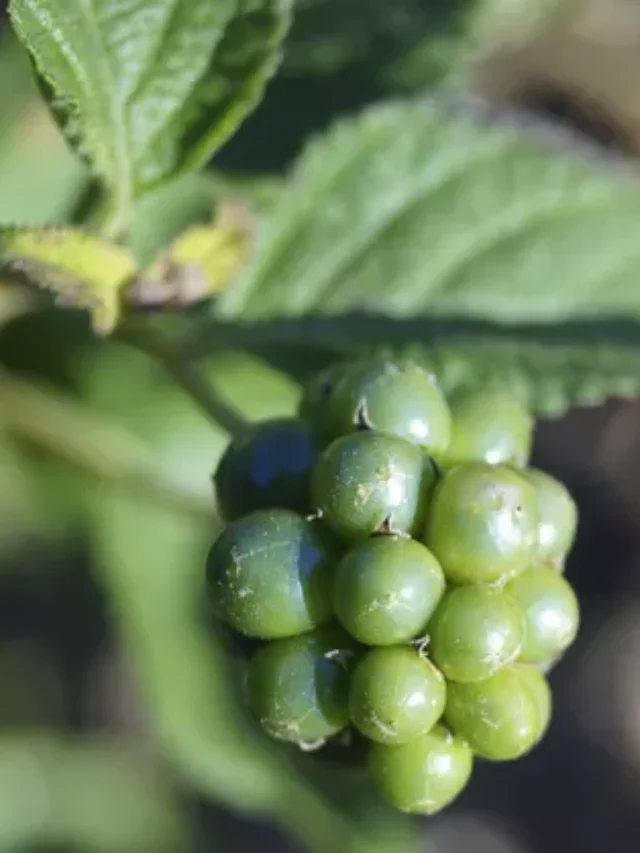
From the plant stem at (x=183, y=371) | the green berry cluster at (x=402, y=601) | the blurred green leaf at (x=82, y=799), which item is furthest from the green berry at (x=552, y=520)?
the blurred green leaf at (x=82, y=799)

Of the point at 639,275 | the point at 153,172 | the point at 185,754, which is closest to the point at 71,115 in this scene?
the point at 153,172

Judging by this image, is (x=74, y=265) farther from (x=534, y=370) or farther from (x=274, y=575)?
(x=534, y=370)

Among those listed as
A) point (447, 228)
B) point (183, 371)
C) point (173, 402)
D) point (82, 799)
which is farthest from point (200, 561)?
point (183, 371)

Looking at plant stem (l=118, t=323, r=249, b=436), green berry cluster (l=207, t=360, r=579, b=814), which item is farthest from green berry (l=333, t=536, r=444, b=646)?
plant stem (l=118, t=323, r=249, b=436)

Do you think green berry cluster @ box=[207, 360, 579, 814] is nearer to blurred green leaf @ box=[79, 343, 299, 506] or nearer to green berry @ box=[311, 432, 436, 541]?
green berry @ box=[311, 432, 436, 541]

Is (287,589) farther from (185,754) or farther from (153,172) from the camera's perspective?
(185,754)

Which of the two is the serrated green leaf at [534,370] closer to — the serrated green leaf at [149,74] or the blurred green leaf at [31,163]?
the serrated green leaf at [149,74]
